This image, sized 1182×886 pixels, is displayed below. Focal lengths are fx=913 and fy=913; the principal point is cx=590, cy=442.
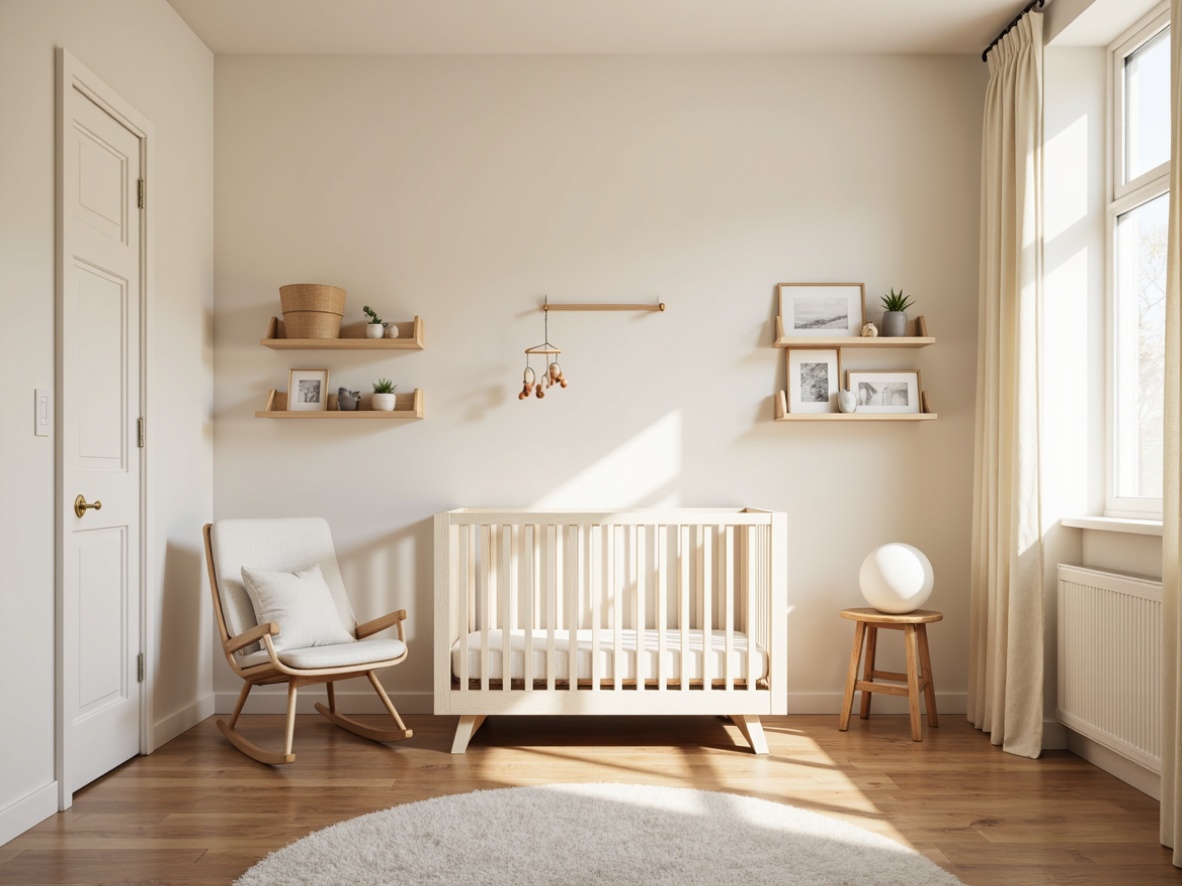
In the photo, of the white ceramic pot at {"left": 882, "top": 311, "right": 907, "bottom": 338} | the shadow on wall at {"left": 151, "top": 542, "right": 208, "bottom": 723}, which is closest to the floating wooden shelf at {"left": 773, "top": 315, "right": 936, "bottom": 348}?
the white ceramic pot at {"left": 882, "top": 311, "right": 907, "bottom": 338}

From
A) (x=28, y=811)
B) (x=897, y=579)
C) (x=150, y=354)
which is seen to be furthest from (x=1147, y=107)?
(x=28, y=811)

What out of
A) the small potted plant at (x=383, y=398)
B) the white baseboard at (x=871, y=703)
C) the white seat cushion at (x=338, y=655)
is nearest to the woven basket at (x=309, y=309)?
the small potted plant at (x=383, y=398)

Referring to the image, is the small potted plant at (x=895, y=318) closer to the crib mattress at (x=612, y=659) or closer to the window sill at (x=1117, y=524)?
the window sill at (x=1117, y=524)

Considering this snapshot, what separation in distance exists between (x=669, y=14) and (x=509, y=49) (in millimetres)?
725

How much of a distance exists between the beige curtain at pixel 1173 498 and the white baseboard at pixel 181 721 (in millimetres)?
3201

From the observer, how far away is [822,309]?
389 centimetres

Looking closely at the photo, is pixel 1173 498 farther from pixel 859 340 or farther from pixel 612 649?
pixel 612 649

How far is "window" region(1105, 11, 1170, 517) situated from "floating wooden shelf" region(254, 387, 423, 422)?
2665mm

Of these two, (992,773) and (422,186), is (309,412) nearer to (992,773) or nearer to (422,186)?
(422,186)

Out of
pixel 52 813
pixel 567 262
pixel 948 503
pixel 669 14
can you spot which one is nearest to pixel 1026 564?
pixel 948 503

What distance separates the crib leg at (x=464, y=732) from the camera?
10.6 feet

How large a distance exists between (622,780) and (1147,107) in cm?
292

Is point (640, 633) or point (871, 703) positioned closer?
point (640, 633)

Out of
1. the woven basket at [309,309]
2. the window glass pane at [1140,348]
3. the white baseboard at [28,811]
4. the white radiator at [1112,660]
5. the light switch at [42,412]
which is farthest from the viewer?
the woven basket at [309,309]
